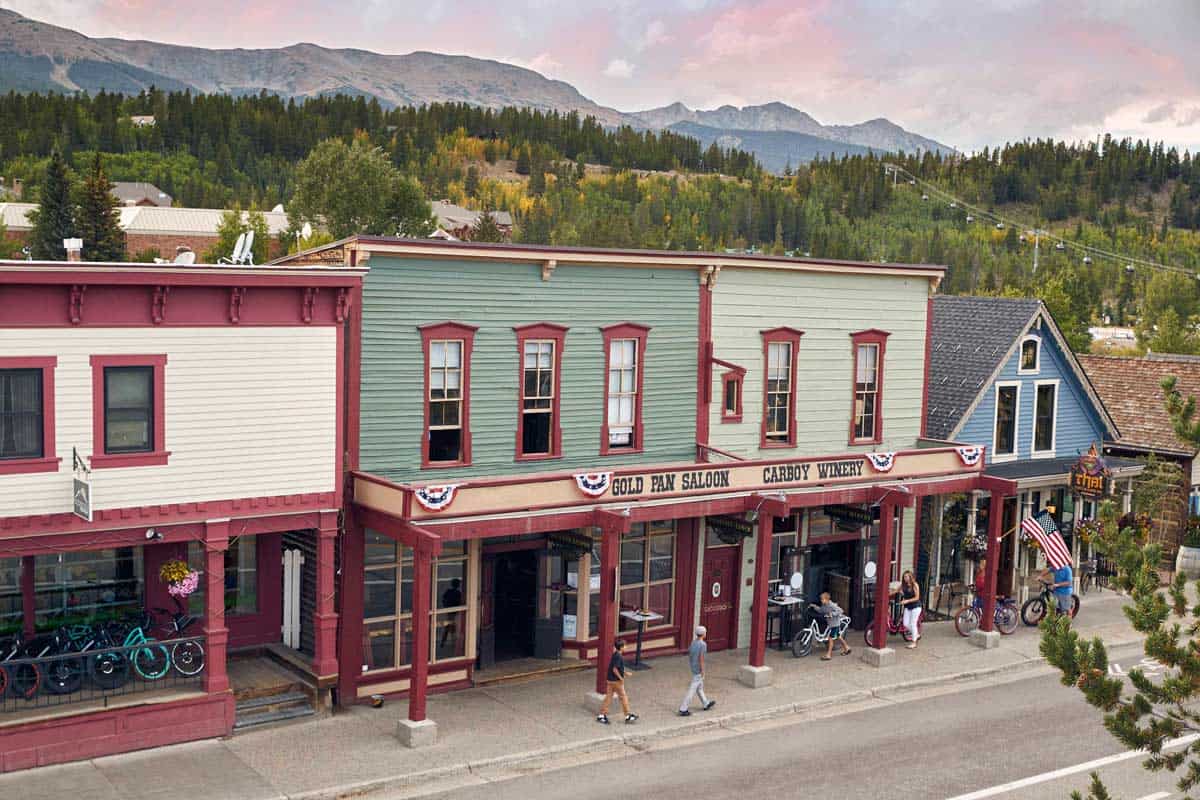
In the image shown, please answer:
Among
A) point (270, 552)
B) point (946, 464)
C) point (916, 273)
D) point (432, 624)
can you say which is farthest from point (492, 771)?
point (916, 273)

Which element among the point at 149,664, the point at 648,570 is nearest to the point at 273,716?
the point at 149,664

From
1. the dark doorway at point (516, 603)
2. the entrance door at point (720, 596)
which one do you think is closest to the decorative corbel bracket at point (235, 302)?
the dark doorway at point (516, 603)

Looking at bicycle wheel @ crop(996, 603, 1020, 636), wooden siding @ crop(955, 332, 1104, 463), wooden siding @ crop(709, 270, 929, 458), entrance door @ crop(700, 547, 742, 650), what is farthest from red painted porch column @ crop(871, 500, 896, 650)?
wooden siding @ crop(955, 332, 1104, 463)

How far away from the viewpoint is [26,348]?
693 inches

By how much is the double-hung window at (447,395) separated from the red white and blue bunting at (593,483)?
7.02 ft

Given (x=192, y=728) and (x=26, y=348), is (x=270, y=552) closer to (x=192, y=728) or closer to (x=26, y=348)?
(x=192, y=728)

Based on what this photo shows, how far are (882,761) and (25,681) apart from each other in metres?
12.6

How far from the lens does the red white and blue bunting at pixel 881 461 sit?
25.5m

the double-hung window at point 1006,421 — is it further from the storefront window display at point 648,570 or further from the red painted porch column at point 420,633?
the red painted porch column at point 420,633

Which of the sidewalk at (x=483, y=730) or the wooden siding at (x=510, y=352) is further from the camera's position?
the wooden siding at (x=510, y=352)

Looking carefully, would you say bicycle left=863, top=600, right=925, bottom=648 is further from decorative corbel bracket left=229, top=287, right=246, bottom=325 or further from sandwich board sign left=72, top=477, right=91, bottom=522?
sandwich board sign left=72, top=477, right=91, bottom=522

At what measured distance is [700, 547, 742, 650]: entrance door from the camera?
26108mm

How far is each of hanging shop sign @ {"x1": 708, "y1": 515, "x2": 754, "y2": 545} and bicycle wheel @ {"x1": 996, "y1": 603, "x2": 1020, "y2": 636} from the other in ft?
21.0

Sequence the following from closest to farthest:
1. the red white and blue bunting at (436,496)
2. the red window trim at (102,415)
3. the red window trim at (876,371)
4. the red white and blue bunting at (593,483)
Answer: the red window trim at (102,415)
the red white and blue bunting at (436,496)
the red white and blue bunting at (593,483)
the red window trim at (876,371)
